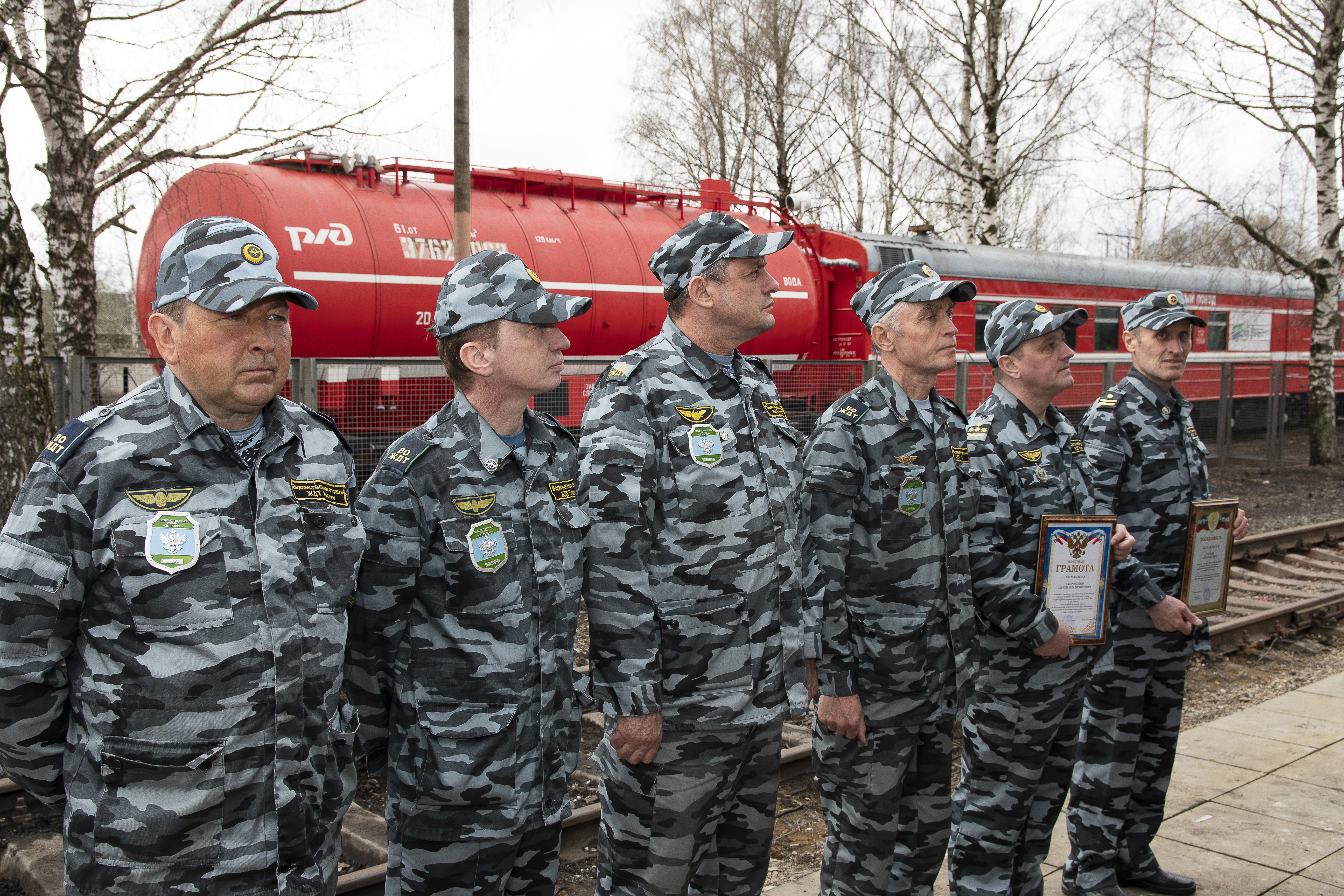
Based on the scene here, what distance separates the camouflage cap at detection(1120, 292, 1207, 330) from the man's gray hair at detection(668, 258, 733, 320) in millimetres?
2041

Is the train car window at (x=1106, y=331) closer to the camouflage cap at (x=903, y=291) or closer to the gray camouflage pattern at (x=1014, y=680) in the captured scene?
the gray camouflage pattern at (x=1014, y=680)

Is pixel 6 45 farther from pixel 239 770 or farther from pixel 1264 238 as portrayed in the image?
pixel 1264 238

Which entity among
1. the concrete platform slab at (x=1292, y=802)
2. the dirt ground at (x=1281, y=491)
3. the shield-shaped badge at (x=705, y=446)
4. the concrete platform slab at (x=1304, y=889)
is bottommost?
→ the concrete platform slab at (x=1292, y=802)

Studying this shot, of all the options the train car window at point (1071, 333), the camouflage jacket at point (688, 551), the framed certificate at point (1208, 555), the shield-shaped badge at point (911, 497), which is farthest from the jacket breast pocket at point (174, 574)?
the train car window at point (1071, 333)

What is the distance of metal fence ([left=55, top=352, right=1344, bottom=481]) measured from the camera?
7.65m

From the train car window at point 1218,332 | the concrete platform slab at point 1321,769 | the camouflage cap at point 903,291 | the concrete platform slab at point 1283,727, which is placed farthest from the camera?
the train car window at point 1218,332

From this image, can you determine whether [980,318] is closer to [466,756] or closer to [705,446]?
[705,446]

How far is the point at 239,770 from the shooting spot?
6.55 ft

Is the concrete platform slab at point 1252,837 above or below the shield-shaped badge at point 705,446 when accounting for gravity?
below

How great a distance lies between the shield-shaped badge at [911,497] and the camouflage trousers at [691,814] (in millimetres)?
796

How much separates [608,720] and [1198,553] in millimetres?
2668

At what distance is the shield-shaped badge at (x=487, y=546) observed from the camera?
8.02ft

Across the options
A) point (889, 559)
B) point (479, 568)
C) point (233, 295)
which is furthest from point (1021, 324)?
point (233, 295)

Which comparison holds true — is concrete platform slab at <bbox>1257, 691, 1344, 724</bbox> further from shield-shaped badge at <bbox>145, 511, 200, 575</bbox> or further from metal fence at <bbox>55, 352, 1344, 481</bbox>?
shield-shaped badge at <bbox>145, 511, 200, 575</bbox>
